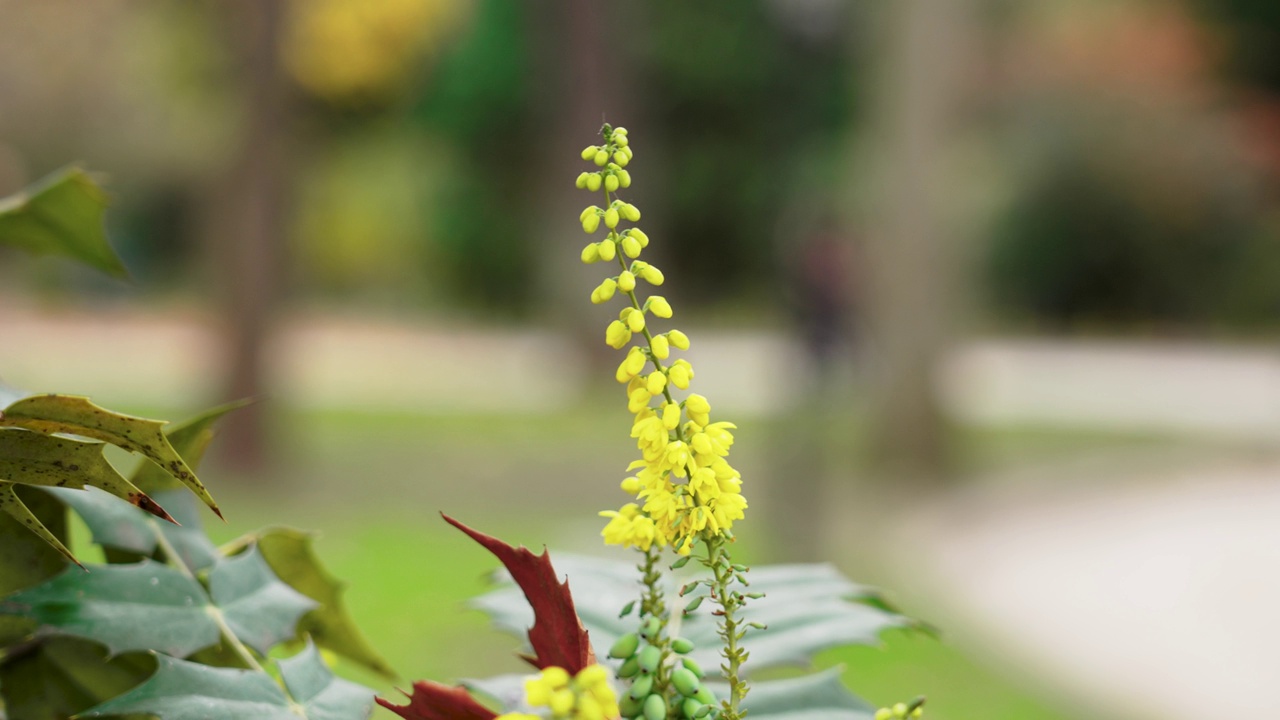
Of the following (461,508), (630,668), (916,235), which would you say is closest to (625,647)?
(630,668)

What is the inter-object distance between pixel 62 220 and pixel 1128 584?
26.6ft

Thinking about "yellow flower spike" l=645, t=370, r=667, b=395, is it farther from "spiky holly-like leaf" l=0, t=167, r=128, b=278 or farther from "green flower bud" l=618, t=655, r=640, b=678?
"spiky holly-like leaf" l=0, t=167, r=128, b=278

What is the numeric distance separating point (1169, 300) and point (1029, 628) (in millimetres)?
14802

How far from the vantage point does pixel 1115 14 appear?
813 inches

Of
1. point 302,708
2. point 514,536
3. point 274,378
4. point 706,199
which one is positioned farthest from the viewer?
point 706,199

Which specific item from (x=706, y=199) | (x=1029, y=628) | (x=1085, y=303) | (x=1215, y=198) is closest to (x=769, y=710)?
(x=1029, y=628)

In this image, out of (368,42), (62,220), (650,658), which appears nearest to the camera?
(650,658)

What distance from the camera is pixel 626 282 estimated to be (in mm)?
619

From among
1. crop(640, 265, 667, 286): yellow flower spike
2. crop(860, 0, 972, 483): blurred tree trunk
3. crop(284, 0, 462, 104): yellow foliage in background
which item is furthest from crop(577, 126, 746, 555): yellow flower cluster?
crop(284, 0, 462, 104): yellow foliage in background

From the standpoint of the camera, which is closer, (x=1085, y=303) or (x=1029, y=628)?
(x=1029, y=628)

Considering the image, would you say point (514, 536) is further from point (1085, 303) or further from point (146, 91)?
point (146, 91)

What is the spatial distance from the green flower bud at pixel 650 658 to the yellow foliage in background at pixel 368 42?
75.8 feet

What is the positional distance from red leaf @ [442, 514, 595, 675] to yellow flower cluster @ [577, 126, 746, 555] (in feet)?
0.12

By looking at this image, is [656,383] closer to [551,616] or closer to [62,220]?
[551,616]
